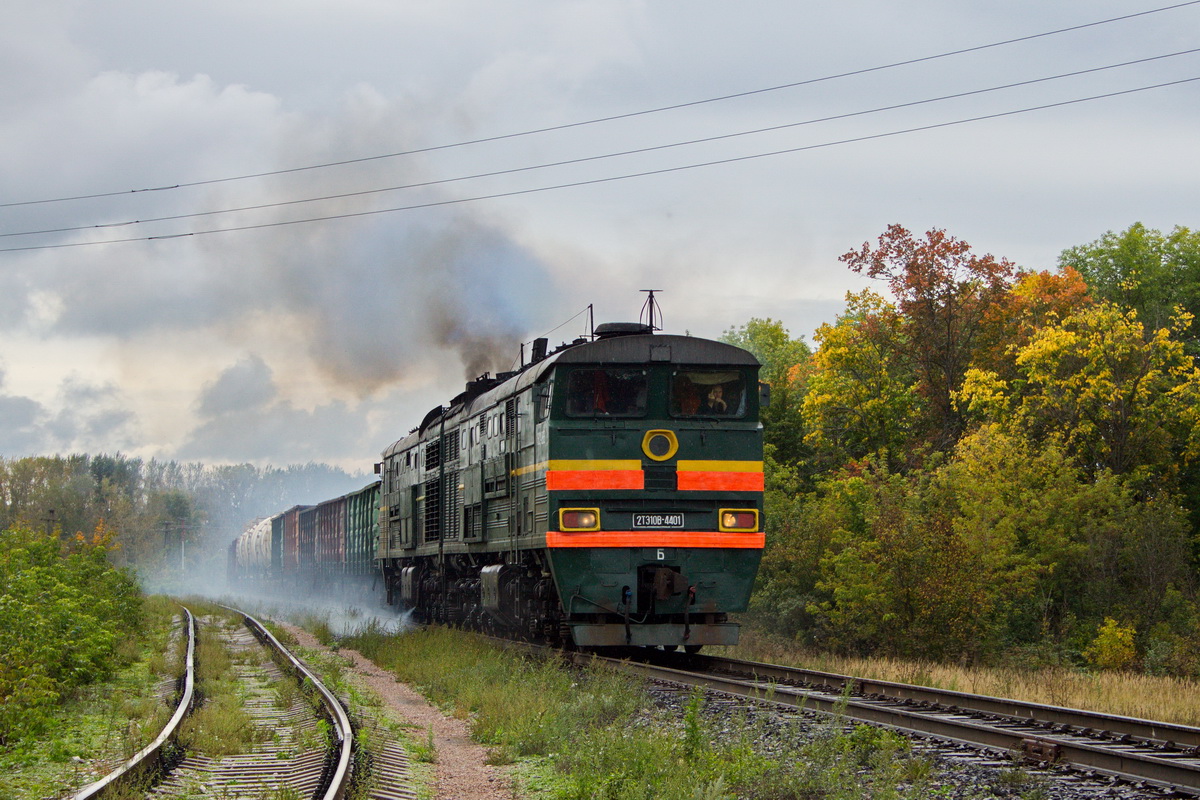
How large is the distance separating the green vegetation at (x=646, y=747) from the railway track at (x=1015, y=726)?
0.71 meters

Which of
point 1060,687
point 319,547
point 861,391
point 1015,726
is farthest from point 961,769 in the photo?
point 319,547

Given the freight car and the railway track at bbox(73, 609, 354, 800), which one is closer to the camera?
the railway track at bbox(73, 609, 354, 800)

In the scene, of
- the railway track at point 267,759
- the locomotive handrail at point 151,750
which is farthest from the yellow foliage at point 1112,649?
the locomotive handrail at point 151,750

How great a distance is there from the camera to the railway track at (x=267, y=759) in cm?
814

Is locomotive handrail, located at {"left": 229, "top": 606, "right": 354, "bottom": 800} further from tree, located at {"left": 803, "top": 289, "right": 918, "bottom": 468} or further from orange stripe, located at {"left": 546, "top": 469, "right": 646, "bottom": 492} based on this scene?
tree, located at {"left": 803, "top": 289, "right": 918, "bottom": 468}

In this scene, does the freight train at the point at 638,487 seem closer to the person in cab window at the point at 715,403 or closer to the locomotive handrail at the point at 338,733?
the person in cab window at the point at 715,403

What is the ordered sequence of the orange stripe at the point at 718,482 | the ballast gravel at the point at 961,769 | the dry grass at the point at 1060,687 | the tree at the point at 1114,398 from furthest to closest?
the tree at the point at 1114,398 < the orange stripe at the point at 718,482 < the dry grass at the point at 1060,687 < the ballast gravel at the point at 961,769

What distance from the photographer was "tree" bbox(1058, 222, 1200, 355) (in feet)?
157

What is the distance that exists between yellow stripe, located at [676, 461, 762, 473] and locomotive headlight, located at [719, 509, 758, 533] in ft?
1.68

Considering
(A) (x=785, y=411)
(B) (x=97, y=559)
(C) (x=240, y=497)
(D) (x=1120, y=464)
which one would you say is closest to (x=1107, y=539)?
(D) (x=1120, y=464)

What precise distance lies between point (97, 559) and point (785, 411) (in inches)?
935

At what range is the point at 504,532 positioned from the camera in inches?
687

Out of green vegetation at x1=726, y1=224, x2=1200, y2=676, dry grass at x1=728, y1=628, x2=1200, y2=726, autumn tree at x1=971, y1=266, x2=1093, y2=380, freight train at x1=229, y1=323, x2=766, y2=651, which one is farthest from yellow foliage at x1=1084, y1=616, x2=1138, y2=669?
autumn tree at x1=971, y1=266, x2=1093, y2=380

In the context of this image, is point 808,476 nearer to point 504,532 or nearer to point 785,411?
point 785,411
